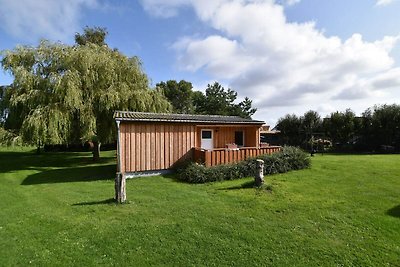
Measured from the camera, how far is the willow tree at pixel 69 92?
48.8 feet

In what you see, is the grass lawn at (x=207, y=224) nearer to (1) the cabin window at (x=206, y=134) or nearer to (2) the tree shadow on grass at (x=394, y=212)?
(2) the tree shadow on grass at (x=394, y=212)

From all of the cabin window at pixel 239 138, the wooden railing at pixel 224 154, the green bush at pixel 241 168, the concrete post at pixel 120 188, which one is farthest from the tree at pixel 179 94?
the concrete post at pixel 120 188

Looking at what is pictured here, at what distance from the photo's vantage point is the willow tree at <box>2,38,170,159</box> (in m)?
14.9

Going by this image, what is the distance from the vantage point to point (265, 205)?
7.73 meters

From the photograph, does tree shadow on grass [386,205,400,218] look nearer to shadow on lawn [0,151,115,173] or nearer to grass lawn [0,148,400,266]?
grass lawn [0,148,400,266]

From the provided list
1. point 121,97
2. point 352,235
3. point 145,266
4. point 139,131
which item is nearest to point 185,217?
point 145,266

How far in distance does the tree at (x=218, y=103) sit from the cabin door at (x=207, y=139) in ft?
82.1

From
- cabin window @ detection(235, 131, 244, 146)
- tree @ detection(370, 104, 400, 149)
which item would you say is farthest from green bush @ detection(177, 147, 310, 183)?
tree @ detection(370, 104, 400, 149)

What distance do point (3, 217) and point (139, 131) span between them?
20.6 ft

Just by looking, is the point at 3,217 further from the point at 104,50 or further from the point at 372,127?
the point at 372,127

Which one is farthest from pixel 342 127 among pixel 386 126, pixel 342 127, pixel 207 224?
pixel 207 224

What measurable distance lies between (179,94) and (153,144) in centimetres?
2840

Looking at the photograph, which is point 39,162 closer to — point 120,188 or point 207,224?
point 120,188

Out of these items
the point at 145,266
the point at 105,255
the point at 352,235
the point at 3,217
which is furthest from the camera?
the point at 3,217
